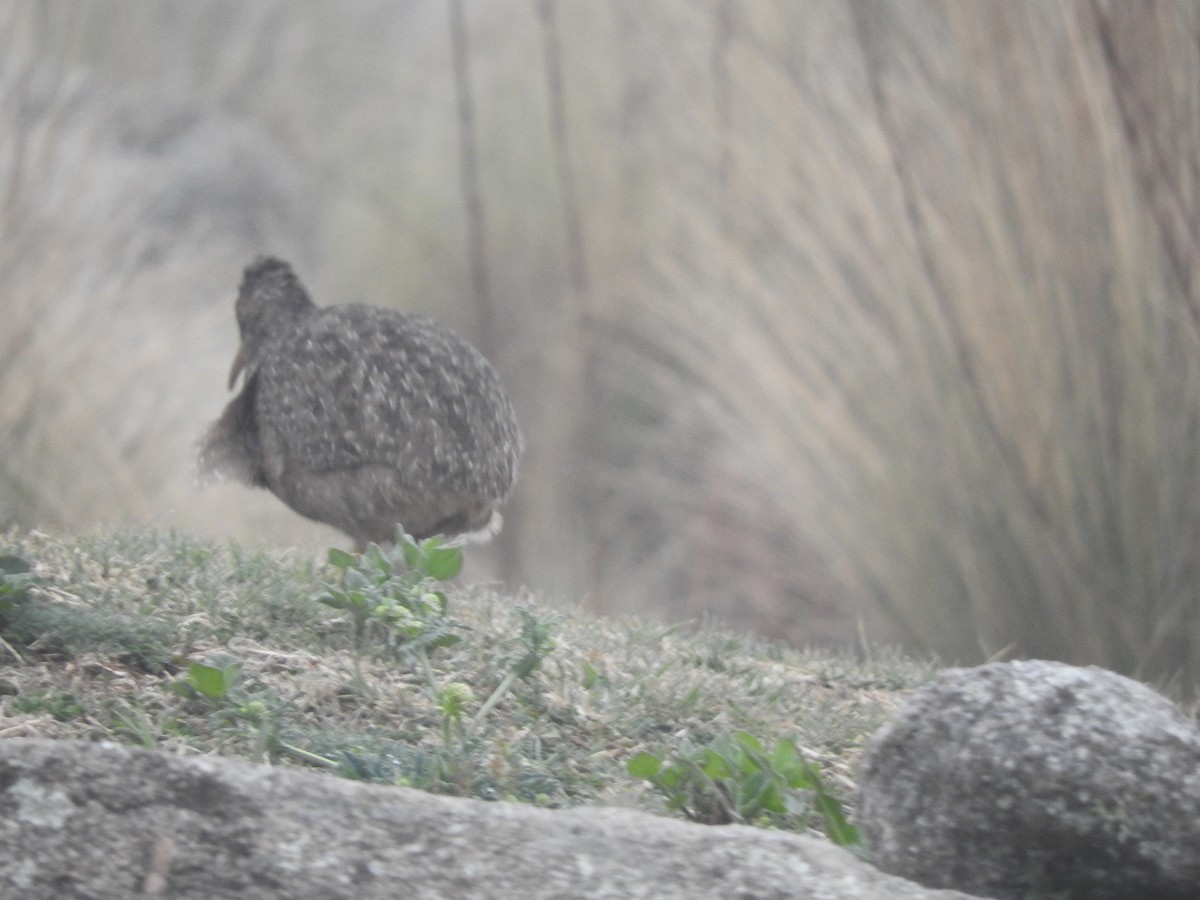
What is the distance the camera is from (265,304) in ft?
16.5

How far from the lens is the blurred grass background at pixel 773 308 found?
5156 millimetres

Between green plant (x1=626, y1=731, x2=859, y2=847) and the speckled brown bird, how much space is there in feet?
5.10

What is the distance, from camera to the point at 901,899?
228 cm

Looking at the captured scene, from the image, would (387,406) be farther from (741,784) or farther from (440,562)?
(741,784)

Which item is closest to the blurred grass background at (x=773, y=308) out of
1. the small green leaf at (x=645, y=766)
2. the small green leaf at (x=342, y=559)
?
the small green leaf at (x=342, y=559)

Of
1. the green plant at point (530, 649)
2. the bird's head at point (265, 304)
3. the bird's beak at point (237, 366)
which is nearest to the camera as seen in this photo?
the green plant at point (530, 649)

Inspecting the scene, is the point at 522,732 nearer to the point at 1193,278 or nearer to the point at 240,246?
the point at 1193,278

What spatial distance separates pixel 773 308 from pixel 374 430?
2873 millimetres

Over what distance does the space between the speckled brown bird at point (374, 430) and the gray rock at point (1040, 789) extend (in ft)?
6.55

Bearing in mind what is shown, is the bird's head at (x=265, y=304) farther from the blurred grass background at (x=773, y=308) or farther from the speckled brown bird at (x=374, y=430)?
the blurred grass background at (x=773, y=308)

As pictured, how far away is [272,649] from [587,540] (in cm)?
586

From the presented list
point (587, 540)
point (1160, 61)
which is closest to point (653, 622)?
point (1160, 61)

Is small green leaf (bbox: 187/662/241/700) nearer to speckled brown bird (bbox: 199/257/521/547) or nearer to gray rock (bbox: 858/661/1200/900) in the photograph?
gray rock (bbox: 858/661/1200/900)

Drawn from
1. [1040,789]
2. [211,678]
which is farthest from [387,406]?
[1040,789]
